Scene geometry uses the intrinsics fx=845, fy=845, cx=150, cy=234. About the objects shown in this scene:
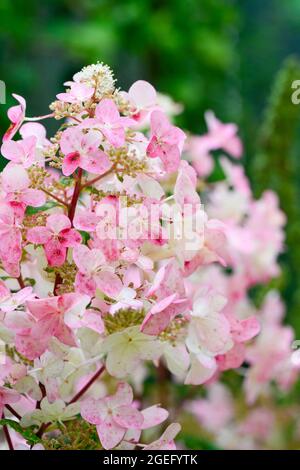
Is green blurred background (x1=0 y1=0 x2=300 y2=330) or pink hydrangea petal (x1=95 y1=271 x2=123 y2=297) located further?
green blurred background (x1=0 y1=0 x2=300 y2=330)

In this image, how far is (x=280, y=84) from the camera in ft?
4.00

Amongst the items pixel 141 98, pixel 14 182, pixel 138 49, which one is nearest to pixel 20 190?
pixel 14 182

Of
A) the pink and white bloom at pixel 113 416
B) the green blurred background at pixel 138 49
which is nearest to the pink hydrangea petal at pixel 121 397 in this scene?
the pink and white bloom at pixel 113 416

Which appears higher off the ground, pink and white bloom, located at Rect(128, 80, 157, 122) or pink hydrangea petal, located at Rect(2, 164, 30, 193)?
pink and white bloom, located at Rect(128, 80, 157, 122)

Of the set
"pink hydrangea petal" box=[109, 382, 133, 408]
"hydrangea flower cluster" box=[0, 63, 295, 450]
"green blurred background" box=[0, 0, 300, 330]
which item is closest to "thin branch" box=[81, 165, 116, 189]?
"hydrangea flower cluster" box=[0, 63, 295, 450]

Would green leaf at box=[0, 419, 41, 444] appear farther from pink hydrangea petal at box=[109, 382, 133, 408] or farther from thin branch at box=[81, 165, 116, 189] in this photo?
thin branch at box=[81, 165, 116, 189]

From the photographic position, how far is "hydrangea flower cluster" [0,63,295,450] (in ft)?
1.72

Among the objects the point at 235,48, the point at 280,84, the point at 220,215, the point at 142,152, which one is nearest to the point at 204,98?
the point at 235,48

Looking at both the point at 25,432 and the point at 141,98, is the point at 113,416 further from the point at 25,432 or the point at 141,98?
the point at 141,98

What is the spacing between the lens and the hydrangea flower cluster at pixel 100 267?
1.72ft

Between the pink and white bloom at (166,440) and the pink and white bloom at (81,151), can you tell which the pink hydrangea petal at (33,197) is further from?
the pink and white bloom at (166,440)

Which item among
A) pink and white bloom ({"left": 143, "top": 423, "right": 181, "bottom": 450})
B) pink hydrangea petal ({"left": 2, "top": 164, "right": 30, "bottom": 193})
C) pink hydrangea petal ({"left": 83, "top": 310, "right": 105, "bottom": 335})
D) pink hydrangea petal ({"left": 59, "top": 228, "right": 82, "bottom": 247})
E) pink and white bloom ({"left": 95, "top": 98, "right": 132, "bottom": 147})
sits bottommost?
pink and white bloom ({"left": 143, "top": 423, "right": 181, "bottom": 450})

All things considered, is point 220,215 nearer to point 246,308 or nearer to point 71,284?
point 246,308

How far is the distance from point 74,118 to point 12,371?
0.17m
